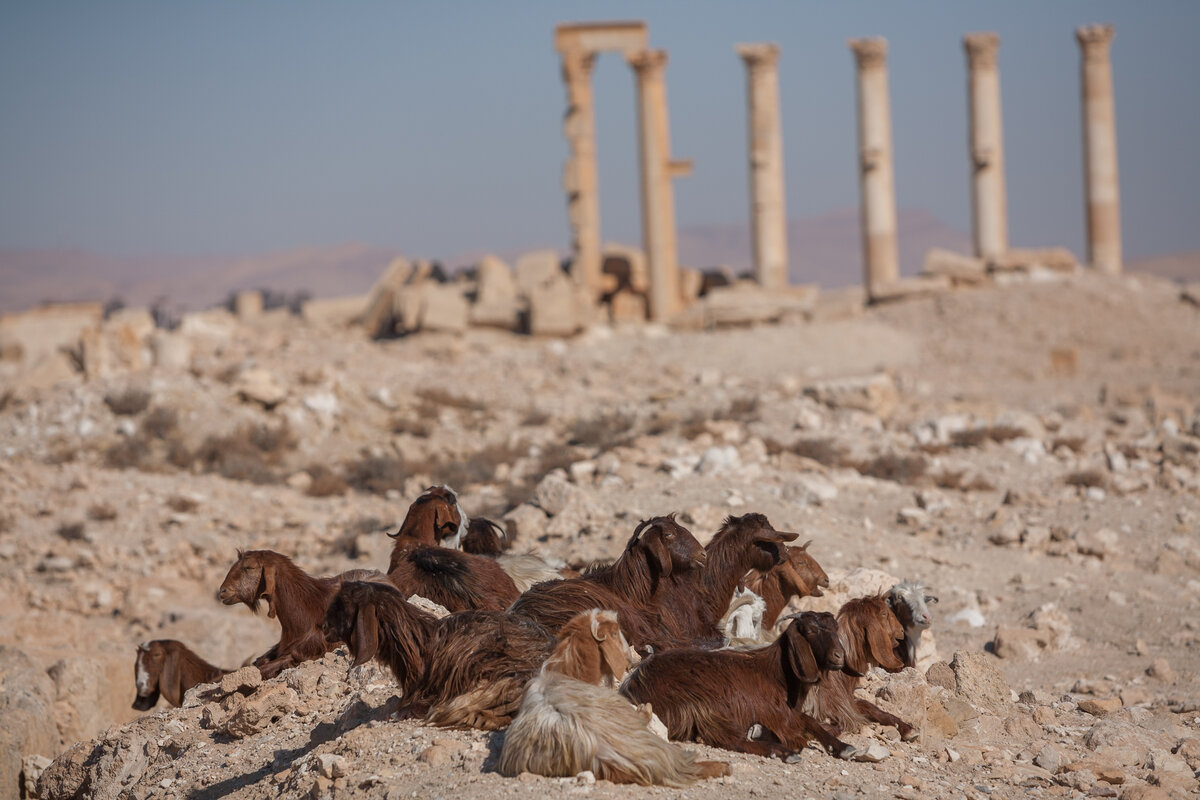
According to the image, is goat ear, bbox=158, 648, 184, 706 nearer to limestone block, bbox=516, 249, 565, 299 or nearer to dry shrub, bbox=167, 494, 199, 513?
dry shrub, bbox=167, 494, 199, 513

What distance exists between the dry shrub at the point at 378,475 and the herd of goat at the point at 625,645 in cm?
934

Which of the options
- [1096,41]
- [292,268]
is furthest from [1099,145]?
[292,268]

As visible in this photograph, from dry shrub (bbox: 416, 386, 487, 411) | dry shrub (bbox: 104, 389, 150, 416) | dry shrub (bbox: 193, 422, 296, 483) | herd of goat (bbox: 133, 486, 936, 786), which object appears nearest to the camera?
herd of goat (bbox: 133, 486, 936, 786)

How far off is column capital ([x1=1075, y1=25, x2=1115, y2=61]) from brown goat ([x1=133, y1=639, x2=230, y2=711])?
117ft

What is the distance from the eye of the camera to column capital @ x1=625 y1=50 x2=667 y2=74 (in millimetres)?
35281

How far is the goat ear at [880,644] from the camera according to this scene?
6430mm

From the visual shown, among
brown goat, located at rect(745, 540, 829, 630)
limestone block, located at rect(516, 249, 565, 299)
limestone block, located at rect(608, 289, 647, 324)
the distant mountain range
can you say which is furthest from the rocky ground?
the distant mountain range

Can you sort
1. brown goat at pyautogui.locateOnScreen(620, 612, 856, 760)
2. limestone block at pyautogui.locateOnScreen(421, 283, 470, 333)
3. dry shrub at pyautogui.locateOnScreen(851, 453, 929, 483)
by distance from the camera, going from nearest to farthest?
brown goat at pyautogui.locateOnScreen(620, 612, 856, 760), dry shrub at pyautogui.locateOnScreen(851, 453, 929, 483), limestone block at pyautogui.locateOnScreen(421, 283, 470, 333)

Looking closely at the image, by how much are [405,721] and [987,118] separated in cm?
3495

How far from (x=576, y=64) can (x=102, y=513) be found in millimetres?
23201

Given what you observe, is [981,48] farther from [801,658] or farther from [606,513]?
[801,658]

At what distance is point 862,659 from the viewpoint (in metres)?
6.47

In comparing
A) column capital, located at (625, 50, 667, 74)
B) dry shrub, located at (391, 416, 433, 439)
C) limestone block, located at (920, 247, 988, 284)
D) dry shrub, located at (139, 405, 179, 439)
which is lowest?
dry shrub, located at (391, 416, 433, 439)

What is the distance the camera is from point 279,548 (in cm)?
1478
